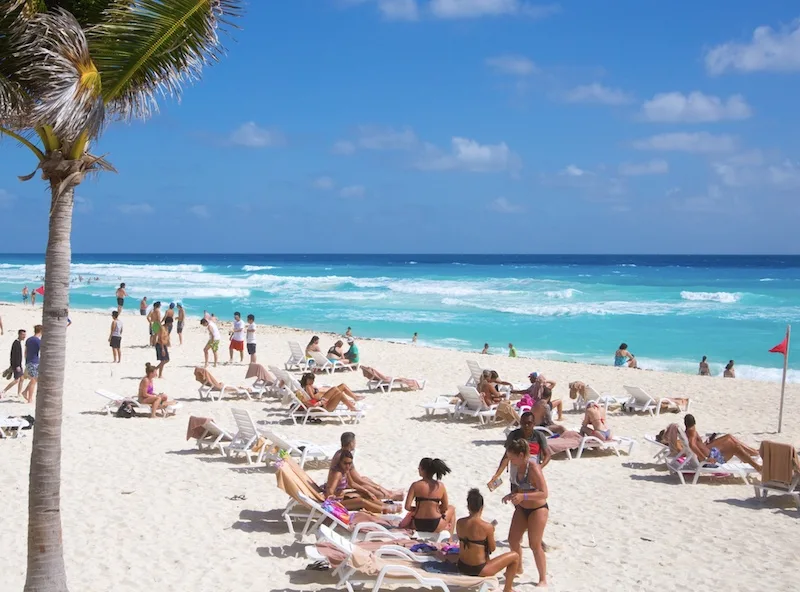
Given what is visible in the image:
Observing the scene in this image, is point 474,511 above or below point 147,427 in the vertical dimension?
above

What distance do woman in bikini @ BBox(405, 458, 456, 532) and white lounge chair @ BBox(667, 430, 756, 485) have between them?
4201 mm

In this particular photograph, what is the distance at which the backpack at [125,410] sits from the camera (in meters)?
12.4

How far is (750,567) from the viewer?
664 cm

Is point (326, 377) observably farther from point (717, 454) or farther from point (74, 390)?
point (717, 454)

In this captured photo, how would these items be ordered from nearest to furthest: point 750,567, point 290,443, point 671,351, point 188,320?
1. point 750,567
2. point 290,443
3. point 671,351
4. point 188,320

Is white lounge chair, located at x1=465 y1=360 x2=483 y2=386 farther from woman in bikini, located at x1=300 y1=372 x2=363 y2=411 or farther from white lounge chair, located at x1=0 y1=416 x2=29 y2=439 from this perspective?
white lounge chair, located at x1=0 y1=416 x2=29 y2=439

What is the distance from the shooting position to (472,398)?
12.9 meters

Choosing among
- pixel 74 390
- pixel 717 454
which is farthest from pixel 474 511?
pixel 74 390

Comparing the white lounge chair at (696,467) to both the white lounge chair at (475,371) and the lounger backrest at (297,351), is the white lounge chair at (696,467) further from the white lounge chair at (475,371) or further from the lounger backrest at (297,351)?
the lounger backrest at (297,351)

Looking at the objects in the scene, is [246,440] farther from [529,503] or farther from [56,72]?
[56,72]

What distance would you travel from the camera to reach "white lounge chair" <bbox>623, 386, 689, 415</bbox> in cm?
1377

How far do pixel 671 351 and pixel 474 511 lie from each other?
86.5ft

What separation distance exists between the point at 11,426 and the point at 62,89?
789 cm

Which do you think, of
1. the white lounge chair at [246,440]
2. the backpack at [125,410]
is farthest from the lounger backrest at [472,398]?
the backpack at [125,410]
